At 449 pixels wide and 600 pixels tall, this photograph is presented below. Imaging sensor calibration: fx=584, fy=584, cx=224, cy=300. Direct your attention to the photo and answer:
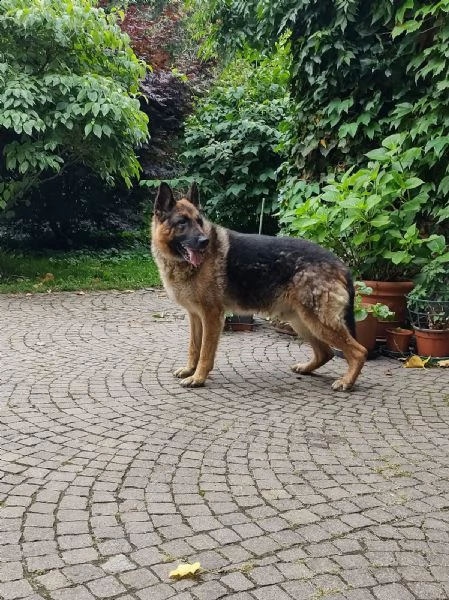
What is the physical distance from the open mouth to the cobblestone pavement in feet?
3.60

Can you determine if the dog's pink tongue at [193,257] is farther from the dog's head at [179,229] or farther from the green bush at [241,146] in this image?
the green bush at [241,146]

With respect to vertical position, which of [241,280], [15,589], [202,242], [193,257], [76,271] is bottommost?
[15,589]

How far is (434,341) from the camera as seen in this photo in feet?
19.6

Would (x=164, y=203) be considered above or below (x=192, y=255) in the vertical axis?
above

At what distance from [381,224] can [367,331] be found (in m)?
1.12

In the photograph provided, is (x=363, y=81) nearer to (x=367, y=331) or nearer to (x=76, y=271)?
(x=367, y=331)

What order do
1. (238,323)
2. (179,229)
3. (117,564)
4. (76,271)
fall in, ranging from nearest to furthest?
1. (117,564)
2. (179,229)
3. (238,323)
4. (76,271)

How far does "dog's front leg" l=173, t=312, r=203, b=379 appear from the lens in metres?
5.40

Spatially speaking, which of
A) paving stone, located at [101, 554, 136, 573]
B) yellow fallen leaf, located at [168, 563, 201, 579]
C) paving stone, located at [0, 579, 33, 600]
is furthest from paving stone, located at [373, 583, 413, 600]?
paving stone, located at [0, 579, 33, 600]

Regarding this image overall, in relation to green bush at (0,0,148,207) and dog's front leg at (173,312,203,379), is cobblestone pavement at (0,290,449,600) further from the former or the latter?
green bush at (0,0,148,207)

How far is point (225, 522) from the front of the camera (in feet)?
9.38

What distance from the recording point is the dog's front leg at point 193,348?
213 inches

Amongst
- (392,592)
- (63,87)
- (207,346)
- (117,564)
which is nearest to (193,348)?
(207,346)

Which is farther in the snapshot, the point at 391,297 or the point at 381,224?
the point at 391,297
